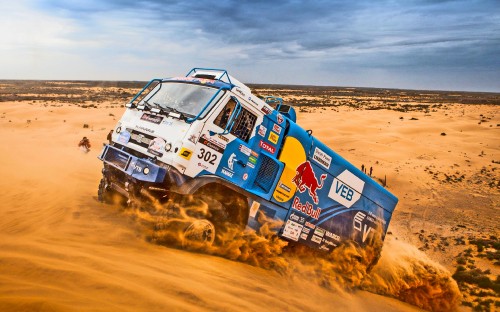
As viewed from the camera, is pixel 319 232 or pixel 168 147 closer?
pixel 168 147

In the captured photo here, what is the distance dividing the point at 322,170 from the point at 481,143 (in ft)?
72.0

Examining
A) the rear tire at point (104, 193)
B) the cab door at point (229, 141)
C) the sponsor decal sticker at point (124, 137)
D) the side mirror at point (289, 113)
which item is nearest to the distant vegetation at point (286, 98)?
the rear tire at point (104, 193)

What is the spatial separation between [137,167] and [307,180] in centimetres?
340

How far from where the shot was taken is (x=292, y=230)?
7441mm

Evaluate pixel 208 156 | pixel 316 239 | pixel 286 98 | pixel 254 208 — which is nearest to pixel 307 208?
pixel 316 239

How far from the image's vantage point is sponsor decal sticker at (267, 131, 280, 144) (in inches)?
277

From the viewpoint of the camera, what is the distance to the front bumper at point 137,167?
592 centimetres

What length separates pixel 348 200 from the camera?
26.7 feet

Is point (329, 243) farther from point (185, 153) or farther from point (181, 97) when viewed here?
point (181, 97)

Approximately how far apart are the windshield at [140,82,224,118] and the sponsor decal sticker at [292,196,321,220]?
267 cm

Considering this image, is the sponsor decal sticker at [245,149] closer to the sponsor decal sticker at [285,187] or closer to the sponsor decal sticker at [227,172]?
the sponsor decal sticker at [227,172]

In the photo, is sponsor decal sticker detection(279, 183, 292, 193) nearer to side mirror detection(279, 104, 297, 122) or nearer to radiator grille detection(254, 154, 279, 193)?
radiator grille detection(254, 154, 279, 193)

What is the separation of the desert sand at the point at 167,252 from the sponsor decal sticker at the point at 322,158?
2203mm

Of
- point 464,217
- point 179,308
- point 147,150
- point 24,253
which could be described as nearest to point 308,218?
point 147,150
